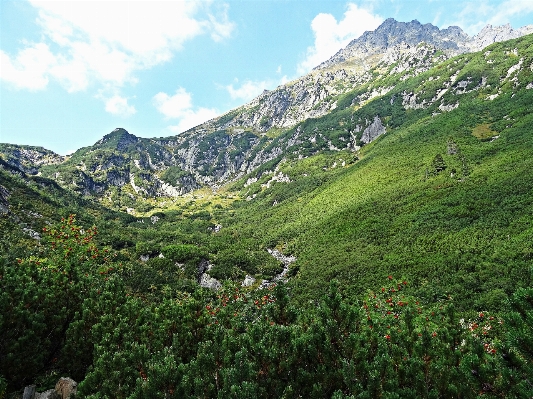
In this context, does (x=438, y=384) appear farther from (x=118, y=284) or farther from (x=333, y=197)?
(x=333, y=197)

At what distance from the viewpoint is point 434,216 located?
348ft

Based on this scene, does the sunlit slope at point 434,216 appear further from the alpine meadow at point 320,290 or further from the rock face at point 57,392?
the rock face at point 57,392

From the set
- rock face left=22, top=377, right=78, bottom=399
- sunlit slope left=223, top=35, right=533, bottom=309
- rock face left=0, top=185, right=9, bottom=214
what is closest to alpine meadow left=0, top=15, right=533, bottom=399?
rock face left=22, top=377, right=78, bottom=399

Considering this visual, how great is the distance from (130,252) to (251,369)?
134 meters

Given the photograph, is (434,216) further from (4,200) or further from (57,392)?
(4,200)

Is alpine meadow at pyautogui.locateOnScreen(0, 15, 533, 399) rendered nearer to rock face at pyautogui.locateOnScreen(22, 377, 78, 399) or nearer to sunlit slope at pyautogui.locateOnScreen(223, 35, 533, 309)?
rock face at pyautogui.locateOnScreen(22, 377, 78, 399)

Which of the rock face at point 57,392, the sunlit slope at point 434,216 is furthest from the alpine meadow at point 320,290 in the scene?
the sunlit slope at point 434,216

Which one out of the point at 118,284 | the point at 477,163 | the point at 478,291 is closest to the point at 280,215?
the point at 477,163

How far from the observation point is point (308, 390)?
13.8 meters

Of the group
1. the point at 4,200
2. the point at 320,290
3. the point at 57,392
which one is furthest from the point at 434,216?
the point at 4,200

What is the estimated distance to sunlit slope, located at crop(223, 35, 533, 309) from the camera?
7512cm

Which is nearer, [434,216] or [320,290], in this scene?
[320,290]

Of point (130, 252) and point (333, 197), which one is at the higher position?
point (333, 197)

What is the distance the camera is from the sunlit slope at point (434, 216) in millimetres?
75125
